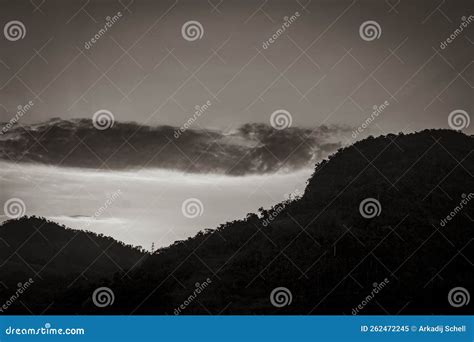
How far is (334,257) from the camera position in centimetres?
3559

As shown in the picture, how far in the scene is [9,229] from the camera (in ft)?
394

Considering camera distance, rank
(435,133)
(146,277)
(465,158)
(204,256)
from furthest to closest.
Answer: (435,133)
(465,158)
(204,256)
(146,277)

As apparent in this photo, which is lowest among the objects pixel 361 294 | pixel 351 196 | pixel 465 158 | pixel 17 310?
pixel 17 310

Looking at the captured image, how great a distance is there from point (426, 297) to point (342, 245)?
31.0ft

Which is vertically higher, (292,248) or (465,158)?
(465,158)

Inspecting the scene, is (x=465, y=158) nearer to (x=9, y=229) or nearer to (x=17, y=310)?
(x=17, y=310)

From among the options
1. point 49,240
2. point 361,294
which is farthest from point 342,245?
point 49,240

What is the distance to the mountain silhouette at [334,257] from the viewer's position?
29.5 metres

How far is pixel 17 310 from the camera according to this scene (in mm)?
38188

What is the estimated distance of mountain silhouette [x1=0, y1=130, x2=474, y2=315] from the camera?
29.5m

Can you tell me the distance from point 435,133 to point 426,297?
5107 centimetres
